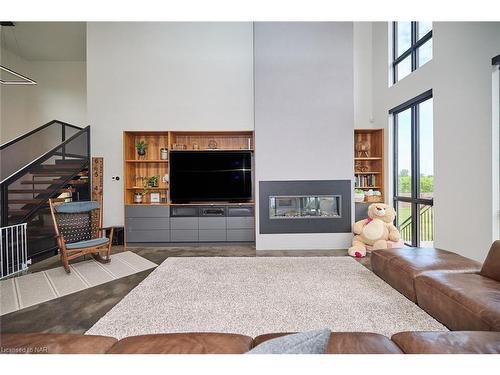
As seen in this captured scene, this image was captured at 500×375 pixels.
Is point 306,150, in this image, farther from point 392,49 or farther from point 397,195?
point 392,49

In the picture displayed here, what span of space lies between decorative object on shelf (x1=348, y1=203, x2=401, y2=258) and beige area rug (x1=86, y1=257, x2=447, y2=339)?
2.29ft

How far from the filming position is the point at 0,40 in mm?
5824

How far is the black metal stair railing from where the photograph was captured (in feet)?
11.9

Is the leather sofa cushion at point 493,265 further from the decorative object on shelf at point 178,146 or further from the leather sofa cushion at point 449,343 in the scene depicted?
the decorative object on shelf at point 178,146

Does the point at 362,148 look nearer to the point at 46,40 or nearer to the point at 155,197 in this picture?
the point at 155,197

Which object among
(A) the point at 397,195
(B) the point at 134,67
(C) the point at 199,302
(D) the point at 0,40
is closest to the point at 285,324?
(C) the point at 199,302

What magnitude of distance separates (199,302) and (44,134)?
4852mm

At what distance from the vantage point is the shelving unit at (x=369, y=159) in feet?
16.6

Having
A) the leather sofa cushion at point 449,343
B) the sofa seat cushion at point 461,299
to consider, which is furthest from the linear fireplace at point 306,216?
the leather sofa cushion at point 449,343

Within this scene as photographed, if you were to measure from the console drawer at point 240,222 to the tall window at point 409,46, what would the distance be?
13.1ft

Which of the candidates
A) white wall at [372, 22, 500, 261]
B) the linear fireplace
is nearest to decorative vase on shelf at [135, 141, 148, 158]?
the linear fireplace

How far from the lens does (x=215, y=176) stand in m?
4.83
